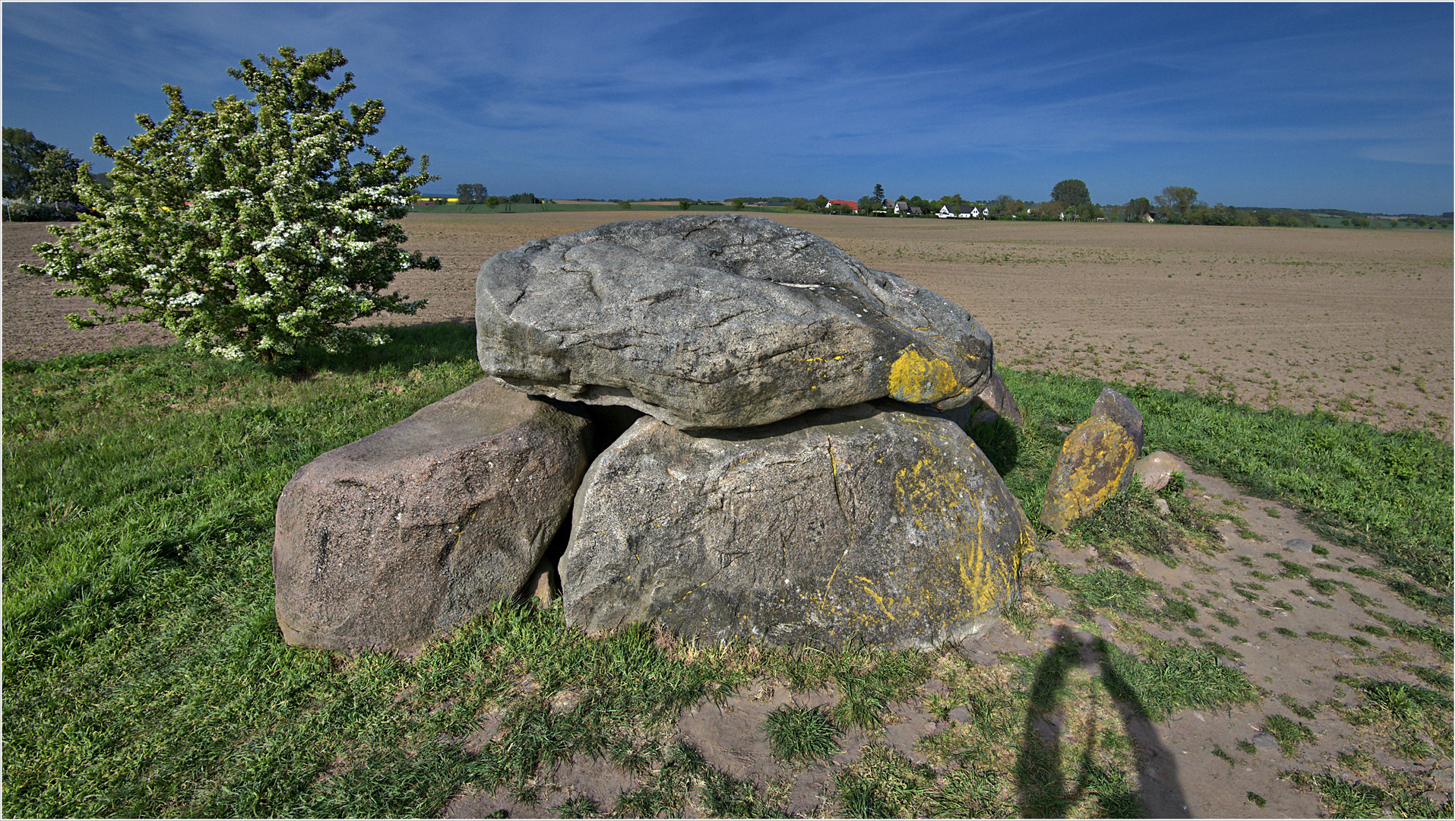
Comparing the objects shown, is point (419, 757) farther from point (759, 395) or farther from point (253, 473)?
point (253, 473)

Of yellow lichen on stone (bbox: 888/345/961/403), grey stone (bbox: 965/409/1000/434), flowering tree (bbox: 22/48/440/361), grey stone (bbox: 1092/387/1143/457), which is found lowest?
grey stone (bbox: 965/409/1000/434)

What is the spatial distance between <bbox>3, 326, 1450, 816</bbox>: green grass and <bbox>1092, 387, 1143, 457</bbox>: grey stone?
26.8 inches

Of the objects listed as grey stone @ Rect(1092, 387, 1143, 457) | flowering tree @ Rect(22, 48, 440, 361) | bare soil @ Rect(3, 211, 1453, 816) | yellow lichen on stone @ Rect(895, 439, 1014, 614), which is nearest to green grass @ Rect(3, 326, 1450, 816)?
bare soil @ Rect(3, 211, 1453, 816)

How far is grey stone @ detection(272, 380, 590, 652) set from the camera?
4152mm

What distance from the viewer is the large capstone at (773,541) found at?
4375 millimetres

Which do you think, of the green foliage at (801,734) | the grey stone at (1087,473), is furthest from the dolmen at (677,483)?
the grey stone at (1087,473)

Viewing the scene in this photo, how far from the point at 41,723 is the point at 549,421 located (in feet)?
10.8

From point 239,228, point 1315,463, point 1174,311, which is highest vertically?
point 239,228

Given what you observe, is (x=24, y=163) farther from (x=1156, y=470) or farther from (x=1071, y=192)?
(x=1071, y=192)

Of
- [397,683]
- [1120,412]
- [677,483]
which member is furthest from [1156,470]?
[397,683]

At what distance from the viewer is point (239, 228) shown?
8594 millimetres

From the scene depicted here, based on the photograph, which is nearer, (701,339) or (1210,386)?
(701,339)

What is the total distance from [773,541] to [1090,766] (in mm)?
2177

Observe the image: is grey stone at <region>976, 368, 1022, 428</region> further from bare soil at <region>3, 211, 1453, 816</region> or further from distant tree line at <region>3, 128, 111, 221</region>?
distant tree line at <region>3, 128, 111, 221</region>
